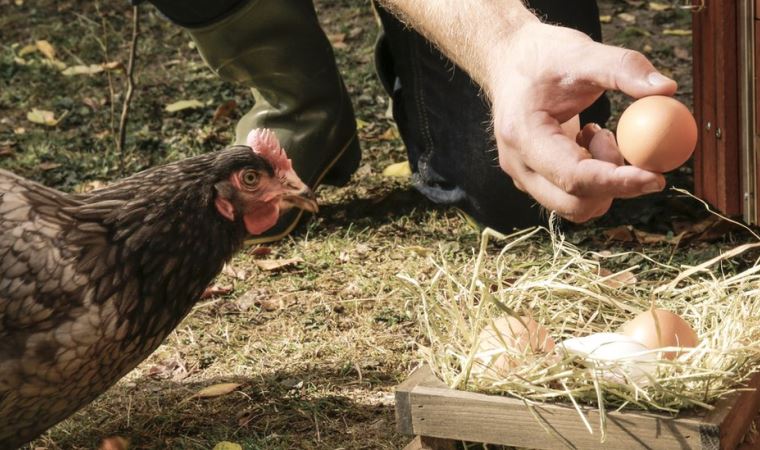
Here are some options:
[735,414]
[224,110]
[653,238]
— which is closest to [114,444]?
[735,414]

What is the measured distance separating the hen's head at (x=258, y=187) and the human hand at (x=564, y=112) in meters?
0.59

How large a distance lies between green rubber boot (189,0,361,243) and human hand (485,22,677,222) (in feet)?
5.56

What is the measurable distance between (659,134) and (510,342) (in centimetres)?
47

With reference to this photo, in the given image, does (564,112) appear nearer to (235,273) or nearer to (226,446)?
→ (226,446)

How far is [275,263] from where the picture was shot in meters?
3.58

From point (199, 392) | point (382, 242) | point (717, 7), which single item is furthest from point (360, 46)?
point (199, 392)

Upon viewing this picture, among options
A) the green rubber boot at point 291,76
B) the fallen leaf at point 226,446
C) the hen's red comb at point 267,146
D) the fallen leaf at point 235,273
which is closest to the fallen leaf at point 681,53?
the green rubber boot at point 291,76

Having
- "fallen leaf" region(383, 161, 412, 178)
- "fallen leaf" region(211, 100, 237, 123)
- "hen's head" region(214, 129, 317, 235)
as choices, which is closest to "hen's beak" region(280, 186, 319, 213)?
"hen's head" region(214, 129, 317, 235)

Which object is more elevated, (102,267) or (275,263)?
(102,267)

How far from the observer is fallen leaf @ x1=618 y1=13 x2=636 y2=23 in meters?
5.72

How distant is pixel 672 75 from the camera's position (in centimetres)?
498

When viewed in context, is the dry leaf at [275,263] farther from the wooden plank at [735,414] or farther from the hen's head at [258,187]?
the wooden plank at [735,414]

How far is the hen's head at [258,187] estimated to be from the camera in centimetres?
247

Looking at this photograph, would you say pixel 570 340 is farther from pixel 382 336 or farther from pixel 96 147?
pixel 96 147
